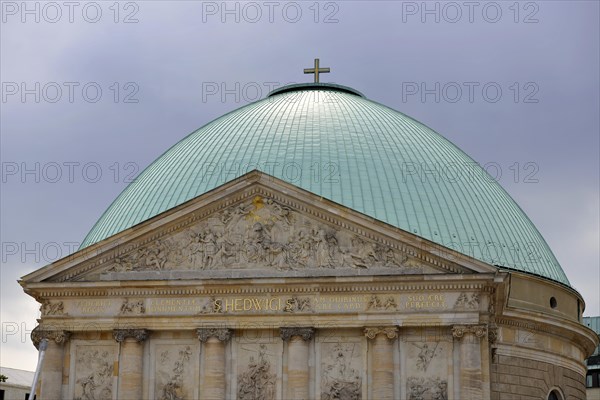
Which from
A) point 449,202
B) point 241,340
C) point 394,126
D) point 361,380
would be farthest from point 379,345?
point 394,126

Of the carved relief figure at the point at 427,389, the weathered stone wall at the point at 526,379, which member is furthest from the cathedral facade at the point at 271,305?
the weathered stone wall at the point at 526,379

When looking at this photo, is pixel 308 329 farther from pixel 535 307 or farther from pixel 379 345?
pixel 535 307

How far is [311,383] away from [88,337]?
7252 millimetres

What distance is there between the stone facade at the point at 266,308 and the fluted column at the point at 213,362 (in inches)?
1.7

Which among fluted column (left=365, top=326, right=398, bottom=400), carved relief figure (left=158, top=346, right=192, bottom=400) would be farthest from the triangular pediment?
carved relief figure (left=158, top=346, right=192, bottom=400)

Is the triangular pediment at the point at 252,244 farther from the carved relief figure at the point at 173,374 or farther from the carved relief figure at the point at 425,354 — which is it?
the carved relief figure at the point at 173,374

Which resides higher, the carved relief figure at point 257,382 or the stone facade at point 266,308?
the stone facade at point 266,308

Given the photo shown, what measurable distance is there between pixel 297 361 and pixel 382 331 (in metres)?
2.73

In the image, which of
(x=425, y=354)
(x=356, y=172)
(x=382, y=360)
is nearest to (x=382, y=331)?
(x=382, y=360)

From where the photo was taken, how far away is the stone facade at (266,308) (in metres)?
35.7

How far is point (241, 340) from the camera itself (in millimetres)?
36750

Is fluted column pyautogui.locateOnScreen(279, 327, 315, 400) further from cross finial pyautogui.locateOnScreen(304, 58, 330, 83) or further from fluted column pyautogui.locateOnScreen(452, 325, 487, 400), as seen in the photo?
cross finial pyautogui.locateOnScreen(304, 58, 330, 83)

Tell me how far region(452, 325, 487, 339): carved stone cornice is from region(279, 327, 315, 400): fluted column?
14.3ft

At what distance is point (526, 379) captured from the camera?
41.9 m
